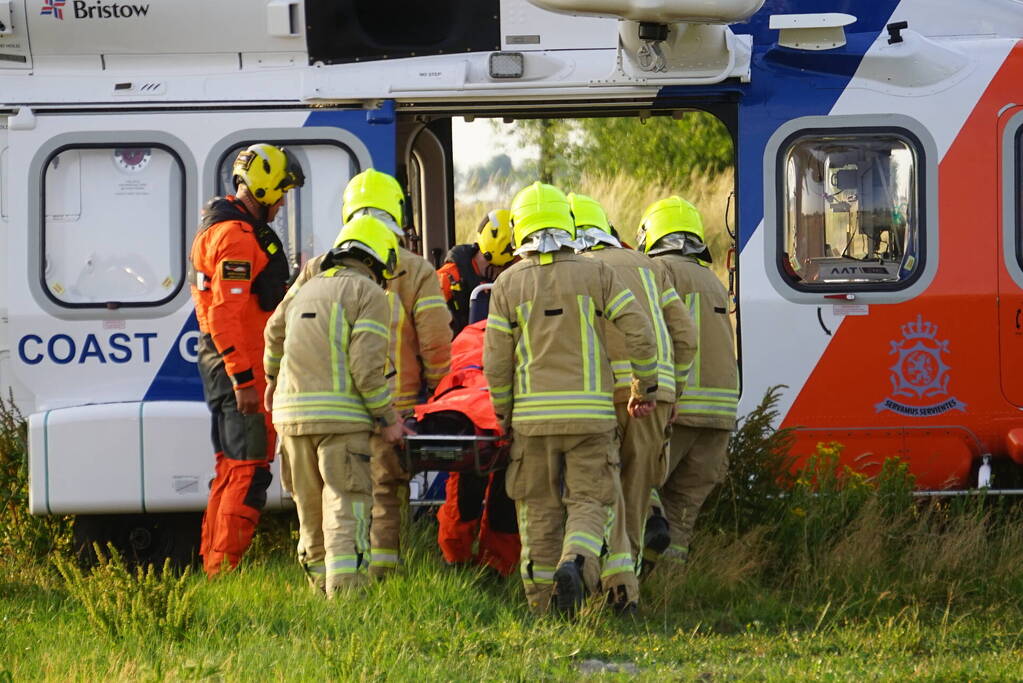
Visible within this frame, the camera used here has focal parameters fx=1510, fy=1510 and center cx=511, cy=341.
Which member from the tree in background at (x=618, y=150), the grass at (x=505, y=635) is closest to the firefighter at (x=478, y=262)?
the grass at (x=505, y=635)

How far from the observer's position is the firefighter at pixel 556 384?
6645 millimetres

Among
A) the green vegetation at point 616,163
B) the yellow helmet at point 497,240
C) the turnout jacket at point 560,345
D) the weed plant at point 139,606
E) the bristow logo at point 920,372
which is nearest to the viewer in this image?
the weed plant at point 139,606

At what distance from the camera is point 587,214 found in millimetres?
7496

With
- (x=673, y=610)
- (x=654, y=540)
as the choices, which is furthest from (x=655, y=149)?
(x=673, y=610)

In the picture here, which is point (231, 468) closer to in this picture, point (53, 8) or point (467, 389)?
point (467, 389)

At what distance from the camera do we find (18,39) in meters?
8.17

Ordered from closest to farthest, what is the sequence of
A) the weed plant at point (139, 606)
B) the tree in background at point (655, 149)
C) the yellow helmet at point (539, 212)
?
the weed plant at point (139, 606) → the yellow helmet at point (539, 212) → the tree in background at point (655, 149)

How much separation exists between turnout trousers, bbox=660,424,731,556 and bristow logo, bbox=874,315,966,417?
0.99m

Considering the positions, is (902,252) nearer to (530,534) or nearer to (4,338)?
(530,534)

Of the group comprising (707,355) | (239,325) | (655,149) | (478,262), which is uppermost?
(655,149)

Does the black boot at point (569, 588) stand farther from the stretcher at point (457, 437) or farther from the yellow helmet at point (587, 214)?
the yellow helmet at point (587, 214)

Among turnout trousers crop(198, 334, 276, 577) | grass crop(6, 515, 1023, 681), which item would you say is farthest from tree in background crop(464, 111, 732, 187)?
grass crop(6, 515, 1023, 681)

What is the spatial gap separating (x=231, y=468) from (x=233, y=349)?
0.62 meters

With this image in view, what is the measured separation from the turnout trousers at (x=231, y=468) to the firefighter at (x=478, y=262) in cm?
164
